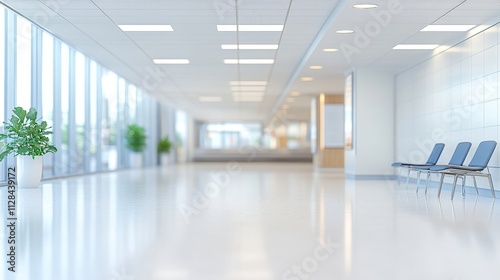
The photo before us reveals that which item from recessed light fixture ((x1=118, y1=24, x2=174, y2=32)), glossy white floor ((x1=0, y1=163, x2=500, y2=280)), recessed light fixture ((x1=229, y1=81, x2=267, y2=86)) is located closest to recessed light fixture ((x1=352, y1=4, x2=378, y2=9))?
glossy white floor ((x1=0, y1=163, x2=500, y2=280))

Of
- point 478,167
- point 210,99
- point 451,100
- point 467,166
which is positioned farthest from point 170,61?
point 210,99

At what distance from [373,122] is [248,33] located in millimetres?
5215

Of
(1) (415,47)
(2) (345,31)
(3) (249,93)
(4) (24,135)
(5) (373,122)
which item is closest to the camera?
(2) (345,31)

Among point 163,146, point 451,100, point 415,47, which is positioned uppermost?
point 415,47

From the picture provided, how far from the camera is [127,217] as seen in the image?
5844 mm

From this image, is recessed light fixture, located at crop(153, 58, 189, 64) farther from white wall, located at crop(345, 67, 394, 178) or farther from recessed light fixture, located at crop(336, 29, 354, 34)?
recessed light fixture, located at crop(336, 29, 354, 34)

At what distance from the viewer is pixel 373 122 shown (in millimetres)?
14266

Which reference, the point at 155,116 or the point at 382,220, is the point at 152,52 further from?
the point at 155,116

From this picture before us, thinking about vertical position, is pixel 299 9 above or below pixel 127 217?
above

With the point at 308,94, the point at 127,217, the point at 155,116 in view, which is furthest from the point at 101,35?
the point at 155,116

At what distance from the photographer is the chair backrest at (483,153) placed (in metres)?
8.20

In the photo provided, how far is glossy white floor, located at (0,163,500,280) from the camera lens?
331 centimetres

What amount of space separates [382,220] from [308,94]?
14837 millimetres

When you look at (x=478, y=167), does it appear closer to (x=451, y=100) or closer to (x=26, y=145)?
(x=451, y=100)
